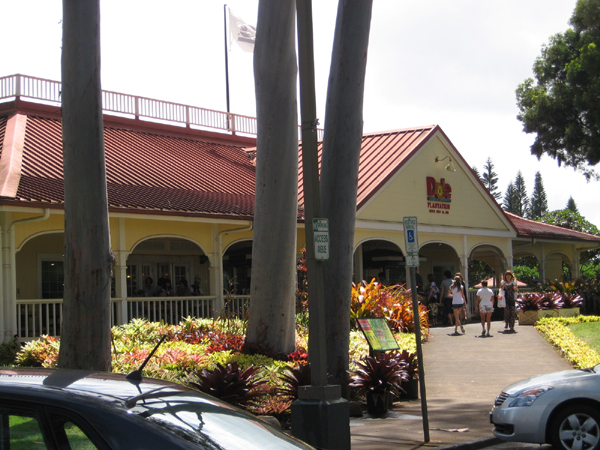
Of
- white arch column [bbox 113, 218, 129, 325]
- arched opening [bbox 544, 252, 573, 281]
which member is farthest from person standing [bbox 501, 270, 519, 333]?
arched opening [bbox 544, 252, 573, 281]

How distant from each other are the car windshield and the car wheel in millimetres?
4965

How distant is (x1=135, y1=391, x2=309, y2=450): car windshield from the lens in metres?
3.14

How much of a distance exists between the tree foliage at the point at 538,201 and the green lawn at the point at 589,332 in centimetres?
8345

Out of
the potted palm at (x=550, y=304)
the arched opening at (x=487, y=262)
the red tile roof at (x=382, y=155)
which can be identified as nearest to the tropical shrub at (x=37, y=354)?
the red tile roof at (x=382, y=155)

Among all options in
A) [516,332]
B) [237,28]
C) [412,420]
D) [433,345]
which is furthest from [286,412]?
[237,28]

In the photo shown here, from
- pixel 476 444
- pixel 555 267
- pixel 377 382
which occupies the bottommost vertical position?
pixel 476 444

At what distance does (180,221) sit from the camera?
706 inches

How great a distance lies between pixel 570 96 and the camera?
31.8 m

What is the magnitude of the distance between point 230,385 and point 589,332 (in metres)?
14.2

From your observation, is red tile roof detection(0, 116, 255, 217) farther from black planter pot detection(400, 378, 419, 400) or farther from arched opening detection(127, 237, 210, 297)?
black planter pot detection(400, 378, 419, 400)

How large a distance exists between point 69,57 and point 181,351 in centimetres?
544

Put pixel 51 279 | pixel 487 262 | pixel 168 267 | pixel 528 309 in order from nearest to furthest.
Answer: pixel 51 279
pixel 168 267
pixel 528 309
pixel 487 262

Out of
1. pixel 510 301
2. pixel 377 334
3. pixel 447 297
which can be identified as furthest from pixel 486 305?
pixel 377 334

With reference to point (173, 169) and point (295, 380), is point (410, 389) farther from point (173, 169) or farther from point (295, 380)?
point (173, 169)
